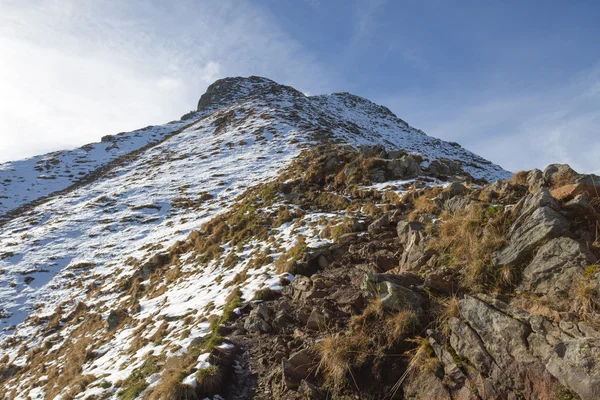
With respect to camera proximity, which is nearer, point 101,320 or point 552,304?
point 552,304

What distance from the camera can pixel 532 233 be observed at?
6074mm

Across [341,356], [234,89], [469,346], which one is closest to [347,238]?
[341,356]

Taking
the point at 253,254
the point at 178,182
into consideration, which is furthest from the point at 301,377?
the point at 178,182

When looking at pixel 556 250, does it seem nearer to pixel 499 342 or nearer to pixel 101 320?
pixel 499 342

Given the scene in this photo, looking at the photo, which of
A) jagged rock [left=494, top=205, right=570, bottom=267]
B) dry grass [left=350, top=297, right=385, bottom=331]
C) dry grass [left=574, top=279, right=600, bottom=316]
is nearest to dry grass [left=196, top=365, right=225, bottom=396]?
dry grass [left=350, top=297, right=385, bottom=331]

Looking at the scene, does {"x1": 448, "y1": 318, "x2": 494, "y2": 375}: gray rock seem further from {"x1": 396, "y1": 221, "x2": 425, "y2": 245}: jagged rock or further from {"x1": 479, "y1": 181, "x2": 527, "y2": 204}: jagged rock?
{"x1": 479, "y1": 181, "x2": 527, "y2": 204}: jagged rock

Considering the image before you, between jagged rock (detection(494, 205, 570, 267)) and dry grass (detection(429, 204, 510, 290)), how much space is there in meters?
0.21

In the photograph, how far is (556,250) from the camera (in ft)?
18.3

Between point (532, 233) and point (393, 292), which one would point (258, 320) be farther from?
point (532, 233)

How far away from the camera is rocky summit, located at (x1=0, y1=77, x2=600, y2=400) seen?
5145 millimetres

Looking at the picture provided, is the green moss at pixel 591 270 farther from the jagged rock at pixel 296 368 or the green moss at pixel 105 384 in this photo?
the green moss at pixel 105 384

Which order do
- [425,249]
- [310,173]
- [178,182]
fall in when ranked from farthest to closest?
[178,182]
[310,173]
[425,249]

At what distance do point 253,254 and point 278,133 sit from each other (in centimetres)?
2617

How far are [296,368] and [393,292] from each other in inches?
96.7
